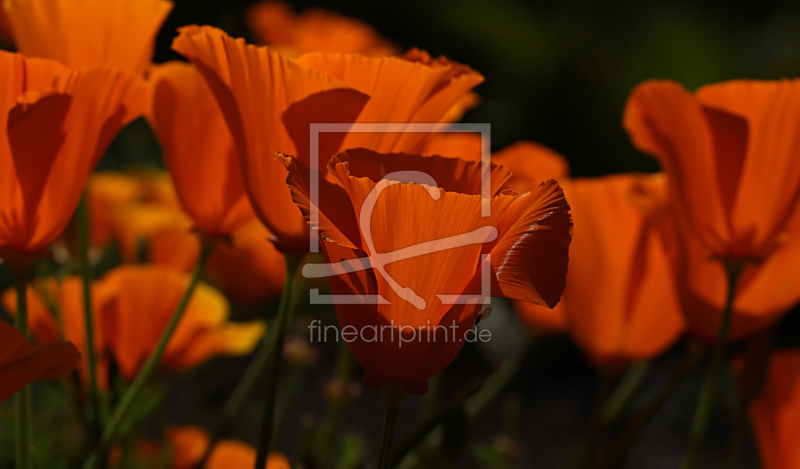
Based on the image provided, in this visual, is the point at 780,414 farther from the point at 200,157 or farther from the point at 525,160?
the point at 200,157

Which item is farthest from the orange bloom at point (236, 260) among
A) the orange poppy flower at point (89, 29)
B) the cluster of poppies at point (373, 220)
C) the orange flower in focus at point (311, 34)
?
the orange flower in focus at point (311, 34)

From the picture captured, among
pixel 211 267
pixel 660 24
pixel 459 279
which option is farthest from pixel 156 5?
pixel 660 24

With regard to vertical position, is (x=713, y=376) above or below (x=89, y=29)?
below

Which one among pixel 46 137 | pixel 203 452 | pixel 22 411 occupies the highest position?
pixel 46 137

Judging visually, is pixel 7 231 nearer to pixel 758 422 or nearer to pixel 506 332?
pixel 758 422

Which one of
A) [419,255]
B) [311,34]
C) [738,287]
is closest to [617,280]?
[738,287]

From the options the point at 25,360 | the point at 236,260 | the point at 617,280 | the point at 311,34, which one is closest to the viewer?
the point at 25,360

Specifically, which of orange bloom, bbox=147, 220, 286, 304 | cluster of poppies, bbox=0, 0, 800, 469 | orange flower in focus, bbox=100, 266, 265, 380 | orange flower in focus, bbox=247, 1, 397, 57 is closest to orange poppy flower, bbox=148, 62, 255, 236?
cluster of poppies, bbox=0, 0, 800, 469

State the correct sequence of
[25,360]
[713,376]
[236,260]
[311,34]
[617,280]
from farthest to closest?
[311,34] < [236,260] < [617,280] < [713,376] < [25,360]
